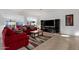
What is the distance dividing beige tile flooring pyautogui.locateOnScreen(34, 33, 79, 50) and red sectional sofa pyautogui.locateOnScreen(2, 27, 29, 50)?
0.28m

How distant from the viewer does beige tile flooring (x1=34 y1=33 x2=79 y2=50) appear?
8.35 ft

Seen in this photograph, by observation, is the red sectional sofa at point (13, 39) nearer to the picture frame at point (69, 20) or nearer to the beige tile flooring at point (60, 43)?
the beige tile flooring at point (60, 43)

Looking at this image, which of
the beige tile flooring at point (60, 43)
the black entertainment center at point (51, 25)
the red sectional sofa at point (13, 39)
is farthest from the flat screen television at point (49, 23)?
the red sectional sofa at point (13, 39)

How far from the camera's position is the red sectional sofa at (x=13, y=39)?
8.34 ft

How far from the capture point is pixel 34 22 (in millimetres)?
2617

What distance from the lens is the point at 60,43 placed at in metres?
2.57

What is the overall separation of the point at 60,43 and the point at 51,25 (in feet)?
1.24

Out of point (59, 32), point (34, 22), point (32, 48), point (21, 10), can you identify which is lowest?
point (32, 48)
